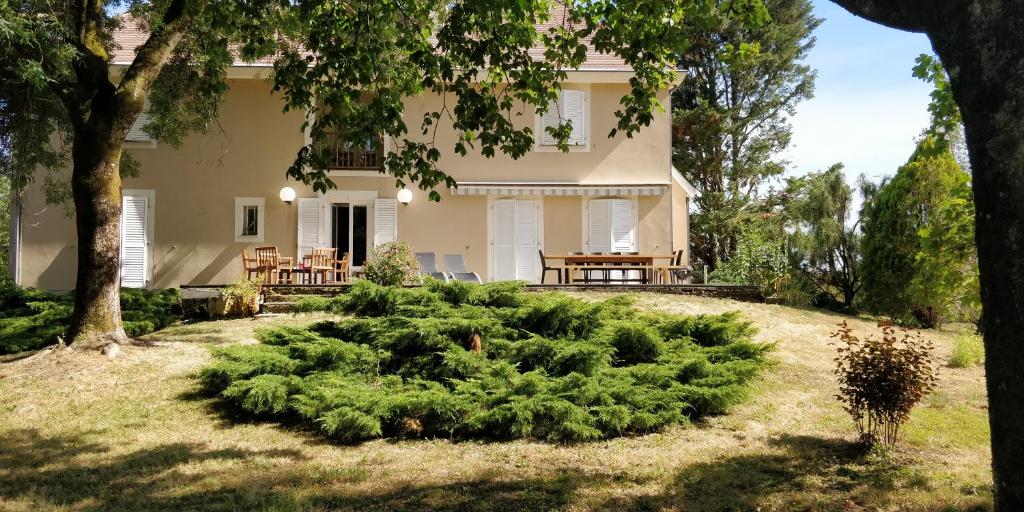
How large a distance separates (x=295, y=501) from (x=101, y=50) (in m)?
9.33

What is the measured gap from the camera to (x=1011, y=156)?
9.25ft

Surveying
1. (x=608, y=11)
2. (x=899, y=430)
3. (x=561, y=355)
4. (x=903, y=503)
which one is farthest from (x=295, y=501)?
(x=899, y=430)

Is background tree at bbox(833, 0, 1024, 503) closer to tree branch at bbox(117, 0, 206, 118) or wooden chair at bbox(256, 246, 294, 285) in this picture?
tree branch at bbox(117, 0, 206, 118)

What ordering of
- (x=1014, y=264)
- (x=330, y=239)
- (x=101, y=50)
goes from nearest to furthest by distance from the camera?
(x=1014, y=264) < (x=101, y=50) < (x=330, y=239)

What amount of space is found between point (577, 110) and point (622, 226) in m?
3.39

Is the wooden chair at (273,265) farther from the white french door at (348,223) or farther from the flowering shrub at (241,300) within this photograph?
the flowering shrub at (241,300)

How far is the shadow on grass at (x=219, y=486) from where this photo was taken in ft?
16.2

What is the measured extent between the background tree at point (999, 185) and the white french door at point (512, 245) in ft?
51.5

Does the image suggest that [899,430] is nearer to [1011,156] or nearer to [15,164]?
[1011,156]

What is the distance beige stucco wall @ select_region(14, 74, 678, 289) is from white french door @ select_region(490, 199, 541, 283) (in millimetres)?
312

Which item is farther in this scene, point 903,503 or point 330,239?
point 330,239

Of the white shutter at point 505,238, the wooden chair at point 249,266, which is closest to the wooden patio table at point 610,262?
the white shutter at point 505,238

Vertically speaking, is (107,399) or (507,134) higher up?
(507,134)

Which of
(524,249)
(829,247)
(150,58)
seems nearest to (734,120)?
(829,247)
